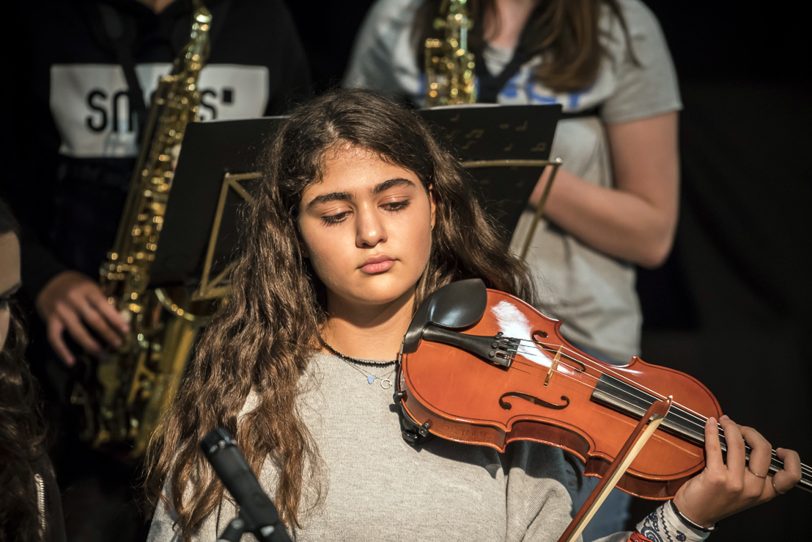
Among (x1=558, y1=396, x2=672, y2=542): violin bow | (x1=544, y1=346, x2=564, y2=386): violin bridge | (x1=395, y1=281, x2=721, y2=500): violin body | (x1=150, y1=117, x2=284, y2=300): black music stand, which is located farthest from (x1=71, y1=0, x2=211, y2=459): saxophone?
(x1=558, y1=396, x2=672, y2=542): violin bow

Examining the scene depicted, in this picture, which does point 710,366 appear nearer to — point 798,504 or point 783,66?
point 798,504

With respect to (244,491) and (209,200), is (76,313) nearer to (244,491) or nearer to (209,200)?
(209,200)

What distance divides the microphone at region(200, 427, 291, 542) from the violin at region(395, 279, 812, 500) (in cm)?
42

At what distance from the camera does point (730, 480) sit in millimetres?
1568

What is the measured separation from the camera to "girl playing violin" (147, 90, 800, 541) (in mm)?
1635

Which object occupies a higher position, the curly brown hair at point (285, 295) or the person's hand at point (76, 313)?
the curly brown hair at point (285, 295)

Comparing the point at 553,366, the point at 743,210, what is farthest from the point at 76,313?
the point at 743,210

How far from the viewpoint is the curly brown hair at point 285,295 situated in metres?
1.69

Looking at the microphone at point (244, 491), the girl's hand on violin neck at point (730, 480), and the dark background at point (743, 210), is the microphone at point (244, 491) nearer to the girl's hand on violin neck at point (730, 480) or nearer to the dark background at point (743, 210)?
the girl's hand on violin neck at point (730, 480)

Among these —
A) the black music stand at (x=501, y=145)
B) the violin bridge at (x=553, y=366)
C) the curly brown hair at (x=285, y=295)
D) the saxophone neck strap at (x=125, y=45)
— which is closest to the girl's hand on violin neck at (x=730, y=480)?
the violin bridge at (x=553, y=366)

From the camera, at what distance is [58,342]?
2348 millimetres

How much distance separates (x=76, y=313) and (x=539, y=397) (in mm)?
1151

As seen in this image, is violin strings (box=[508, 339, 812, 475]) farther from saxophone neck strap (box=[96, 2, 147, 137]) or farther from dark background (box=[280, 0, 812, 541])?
dark background (box=[280, 0, 812, 541])

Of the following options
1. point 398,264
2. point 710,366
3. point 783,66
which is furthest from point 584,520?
point 783,66
